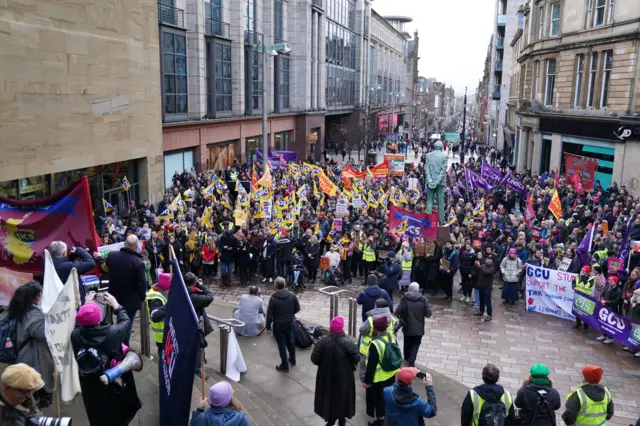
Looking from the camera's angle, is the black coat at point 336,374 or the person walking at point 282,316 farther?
the person walking at point 282,316

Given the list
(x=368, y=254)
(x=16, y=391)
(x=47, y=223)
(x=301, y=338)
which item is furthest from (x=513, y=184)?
(x=16, y=391)

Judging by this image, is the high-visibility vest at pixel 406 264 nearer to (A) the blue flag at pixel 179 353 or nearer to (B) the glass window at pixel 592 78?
(A) the blue flag at pixel 179 353

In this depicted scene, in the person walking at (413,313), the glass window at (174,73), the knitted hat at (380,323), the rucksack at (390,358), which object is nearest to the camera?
the knitted hat at (380,323)

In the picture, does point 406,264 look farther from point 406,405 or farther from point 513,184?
point 513,184

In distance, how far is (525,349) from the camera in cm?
1148

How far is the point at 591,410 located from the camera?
Answer: 6.04 meters

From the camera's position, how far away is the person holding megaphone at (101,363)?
17.6 ft

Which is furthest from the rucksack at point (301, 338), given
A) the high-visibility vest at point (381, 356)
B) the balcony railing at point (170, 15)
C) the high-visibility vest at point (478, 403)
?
the balcony railing at point (170, 15)

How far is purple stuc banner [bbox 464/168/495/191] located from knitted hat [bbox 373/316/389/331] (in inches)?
705

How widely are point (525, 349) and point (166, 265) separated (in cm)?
891

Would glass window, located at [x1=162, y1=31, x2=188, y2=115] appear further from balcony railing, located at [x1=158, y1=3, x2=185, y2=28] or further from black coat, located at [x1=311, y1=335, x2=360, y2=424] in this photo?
black coat, located at [x1=311, y1=335, x2=360, y2=424]

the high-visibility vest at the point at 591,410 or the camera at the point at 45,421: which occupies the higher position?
the camera at the point at 45,421

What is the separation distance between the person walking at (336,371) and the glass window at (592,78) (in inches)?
1099

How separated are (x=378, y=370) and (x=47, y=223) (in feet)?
Result: 17.7
